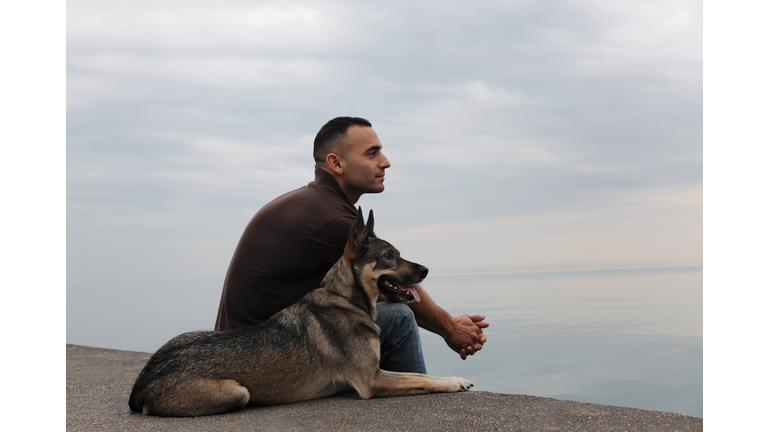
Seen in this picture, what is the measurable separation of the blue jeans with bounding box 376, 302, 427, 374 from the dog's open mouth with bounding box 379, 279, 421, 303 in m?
0.27

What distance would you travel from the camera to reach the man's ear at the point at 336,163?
5930 mm

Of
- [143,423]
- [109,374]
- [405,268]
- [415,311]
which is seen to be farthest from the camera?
[109,374]

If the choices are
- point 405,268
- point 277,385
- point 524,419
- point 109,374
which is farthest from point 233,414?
point 109,374

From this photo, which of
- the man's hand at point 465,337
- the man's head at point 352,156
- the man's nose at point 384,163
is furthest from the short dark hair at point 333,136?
the man's hand at point 465,337

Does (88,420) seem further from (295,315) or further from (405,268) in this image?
(405,268)

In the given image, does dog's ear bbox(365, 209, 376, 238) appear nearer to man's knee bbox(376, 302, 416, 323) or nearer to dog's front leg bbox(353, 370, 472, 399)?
man's knee bbox(376, 302, 416, 323)

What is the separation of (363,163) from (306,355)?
2180 mm

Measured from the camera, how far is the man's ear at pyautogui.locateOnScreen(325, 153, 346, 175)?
593cm

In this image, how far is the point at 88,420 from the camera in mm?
4676

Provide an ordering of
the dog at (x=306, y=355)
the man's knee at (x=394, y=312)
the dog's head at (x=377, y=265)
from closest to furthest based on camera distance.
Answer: the dog at (x=306, y=355), the dog's head at (x=377, y=265), the man's knee at (x=394, y=312)

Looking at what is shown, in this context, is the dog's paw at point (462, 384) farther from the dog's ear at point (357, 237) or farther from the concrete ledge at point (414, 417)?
the dog's ear at point (357, 237)

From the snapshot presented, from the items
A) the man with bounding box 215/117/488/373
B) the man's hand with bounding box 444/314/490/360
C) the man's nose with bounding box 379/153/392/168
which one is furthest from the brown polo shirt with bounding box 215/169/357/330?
the man's hand with bounding box 444/314/490/360

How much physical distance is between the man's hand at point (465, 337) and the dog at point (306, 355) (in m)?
0.50
